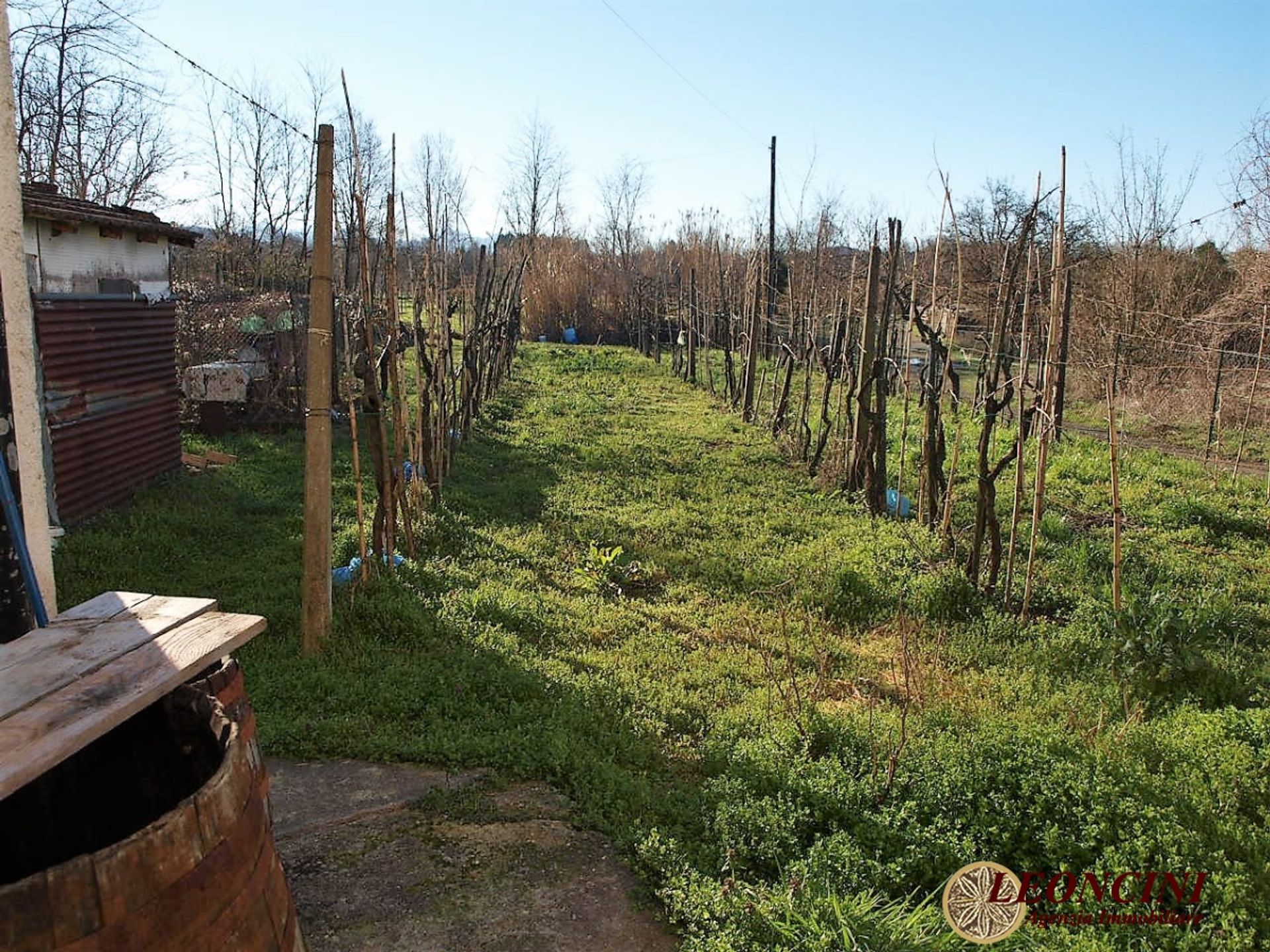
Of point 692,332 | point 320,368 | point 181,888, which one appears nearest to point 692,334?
point 692,332

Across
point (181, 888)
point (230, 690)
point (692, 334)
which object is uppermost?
point (692, 334)

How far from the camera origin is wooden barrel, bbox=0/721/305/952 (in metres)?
1.48

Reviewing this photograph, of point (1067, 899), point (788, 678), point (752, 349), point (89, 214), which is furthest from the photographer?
point (752, 349)

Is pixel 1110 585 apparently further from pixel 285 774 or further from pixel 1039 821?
pixel 285 774

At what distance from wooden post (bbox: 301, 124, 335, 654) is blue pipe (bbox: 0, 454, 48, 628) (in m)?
1.73

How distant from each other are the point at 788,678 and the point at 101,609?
133 inches

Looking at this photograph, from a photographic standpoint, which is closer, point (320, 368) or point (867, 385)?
point (320, 368)

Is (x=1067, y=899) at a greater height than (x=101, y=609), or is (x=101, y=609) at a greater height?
(x=101, y=609)

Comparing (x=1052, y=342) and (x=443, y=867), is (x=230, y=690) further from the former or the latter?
(x=1052, y=342)

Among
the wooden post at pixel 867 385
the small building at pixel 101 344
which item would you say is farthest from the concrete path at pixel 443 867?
the wooden post at pixel 867 385

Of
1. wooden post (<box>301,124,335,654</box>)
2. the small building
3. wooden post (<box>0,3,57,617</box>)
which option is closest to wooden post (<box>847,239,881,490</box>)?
wooden post (<box>301,124,335,654</box>)

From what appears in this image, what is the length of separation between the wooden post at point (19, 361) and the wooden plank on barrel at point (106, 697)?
96 centimetres

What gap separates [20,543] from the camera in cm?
255

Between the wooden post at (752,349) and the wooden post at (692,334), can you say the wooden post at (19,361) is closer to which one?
the wooden post at (752,349)
